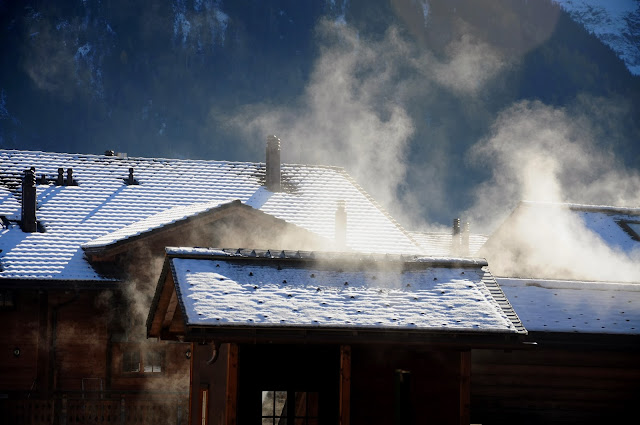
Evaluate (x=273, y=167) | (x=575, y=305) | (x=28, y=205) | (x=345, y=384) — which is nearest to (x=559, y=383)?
(x=575, y=305)

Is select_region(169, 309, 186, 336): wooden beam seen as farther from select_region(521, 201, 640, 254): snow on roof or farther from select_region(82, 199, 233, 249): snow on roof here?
select_region(521, 201, 640, 254): snow on roof

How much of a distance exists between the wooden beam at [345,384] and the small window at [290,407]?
412 mm

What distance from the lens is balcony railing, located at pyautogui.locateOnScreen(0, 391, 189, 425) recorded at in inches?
698

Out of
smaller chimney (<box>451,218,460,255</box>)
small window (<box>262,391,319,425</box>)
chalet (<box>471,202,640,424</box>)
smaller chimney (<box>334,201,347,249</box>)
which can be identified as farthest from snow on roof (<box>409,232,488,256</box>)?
small window (<box>262,391,319,425</box>)

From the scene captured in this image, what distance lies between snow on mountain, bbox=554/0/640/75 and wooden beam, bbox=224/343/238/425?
13799 centimetres

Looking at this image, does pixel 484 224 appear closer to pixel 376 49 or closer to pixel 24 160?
pixel 376 49

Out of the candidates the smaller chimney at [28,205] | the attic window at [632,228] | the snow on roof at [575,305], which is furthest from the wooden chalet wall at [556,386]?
the smaller chimney at [28,205]

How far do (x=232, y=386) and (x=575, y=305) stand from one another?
9.70 m

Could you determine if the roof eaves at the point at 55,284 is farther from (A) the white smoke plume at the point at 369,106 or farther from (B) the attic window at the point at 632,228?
(A) the white smoke plume at the point at 369,106

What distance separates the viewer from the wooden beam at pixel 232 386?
41.9 ft

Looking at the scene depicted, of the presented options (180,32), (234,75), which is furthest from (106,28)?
(234,75)

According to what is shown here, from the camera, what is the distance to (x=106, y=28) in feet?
490

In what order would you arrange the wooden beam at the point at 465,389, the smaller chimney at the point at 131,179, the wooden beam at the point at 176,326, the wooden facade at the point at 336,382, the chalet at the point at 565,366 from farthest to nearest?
the smaller chimney at the point at 131,179
the chalet at the point at 565,366
the wooden beam at the point at 176,326
the wooden beam at the point at 465,389
the wooden facade at the point at 336,382

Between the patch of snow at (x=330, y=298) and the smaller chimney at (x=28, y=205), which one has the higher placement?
the smaller chimney at (x=28, y=205)
